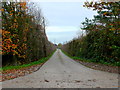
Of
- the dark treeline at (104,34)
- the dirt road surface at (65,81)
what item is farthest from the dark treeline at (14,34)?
the dark treeline at (104,34)

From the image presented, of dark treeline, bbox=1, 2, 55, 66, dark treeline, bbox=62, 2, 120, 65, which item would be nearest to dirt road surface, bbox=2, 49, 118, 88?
dark treeline, bbox=62, 2, 120, 65

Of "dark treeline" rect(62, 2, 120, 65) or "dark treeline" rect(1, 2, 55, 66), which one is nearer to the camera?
"dark treeline" rect(62, 2, 120, 65)

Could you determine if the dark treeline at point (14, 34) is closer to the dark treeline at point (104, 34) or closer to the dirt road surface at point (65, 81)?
the dirt road surface at point (65, 81)

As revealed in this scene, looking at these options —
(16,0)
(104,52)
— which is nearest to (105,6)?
(104,52)

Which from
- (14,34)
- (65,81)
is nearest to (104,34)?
(65,81)

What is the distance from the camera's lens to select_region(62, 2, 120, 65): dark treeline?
664 centimetres

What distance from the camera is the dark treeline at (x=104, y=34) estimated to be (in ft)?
21.8

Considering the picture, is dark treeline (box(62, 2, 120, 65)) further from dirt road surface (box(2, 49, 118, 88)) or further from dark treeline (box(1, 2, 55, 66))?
dark treeline (box(1, 2, 55, 66))

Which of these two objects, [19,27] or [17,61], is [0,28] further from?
[17,61]

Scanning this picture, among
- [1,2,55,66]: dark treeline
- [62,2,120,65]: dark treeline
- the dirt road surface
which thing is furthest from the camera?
[1,2,55,66]: dark treeline

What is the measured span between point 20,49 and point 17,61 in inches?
52.9

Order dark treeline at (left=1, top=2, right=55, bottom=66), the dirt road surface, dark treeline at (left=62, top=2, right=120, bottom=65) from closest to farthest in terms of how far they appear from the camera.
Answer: the dirt road surface
dark treeline at (left=62, top=2, right=120, bottom=65)
dark treeline at (left=1, top=2, right=55, bottom=66)

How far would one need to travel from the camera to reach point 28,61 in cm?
1372

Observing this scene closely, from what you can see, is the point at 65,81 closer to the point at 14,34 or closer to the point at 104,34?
the point at 104,34
